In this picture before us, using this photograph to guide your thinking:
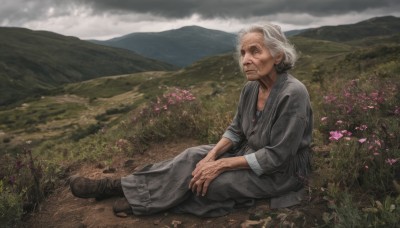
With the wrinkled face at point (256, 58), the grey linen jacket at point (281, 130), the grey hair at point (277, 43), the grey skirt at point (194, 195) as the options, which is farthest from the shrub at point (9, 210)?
the grey hair at point (277, 43)

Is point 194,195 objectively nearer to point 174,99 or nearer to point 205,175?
point 205,175

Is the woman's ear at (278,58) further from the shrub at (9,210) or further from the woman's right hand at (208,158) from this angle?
the shrub at (9,210)

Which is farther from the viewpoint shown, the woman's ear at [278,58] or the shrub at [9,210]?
the shrub at [9,210]

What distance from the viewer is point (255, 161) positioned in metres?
3.97

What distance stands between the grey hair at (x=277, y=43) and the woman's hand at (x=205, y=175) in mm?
1205

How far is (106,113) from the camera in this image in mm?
70375

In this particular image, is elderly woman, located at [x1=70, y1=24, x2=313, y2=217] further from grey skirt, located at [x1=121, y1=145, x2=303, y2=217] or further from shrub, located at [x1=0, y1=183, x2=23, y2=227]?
shrub, located at [x1=0, y1=183, x2=23, y2=227]

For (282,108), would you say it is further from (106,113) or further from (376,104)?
(106,113)

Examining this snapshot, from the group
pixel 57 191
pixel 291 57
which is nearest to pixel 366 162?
pixel 291 57

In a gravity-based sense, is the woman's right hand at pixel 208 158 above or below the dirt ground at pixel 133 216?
above

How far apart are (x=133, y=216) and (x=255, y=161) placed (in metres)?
1.58

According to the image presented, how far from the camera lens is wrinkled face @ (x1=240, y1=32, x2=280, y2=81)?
403cm

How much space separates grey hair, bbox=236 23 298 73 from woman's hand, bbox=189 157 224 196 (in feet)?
3.95

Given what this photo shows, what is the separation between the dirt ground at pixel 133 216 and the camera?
12.1ft
